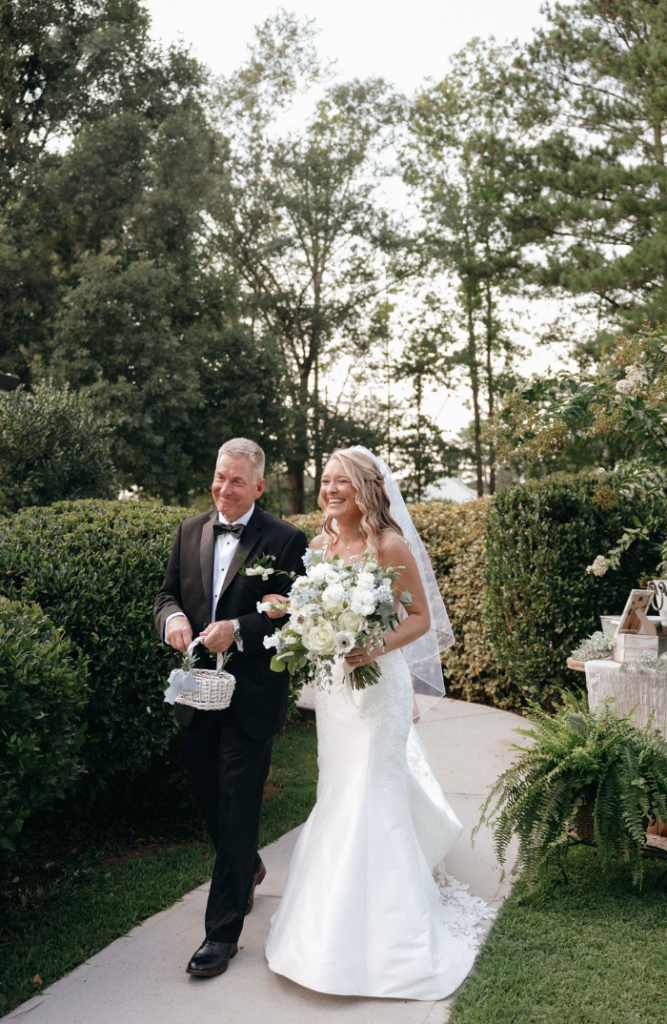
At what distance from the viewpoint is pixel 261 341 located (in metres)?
26.1

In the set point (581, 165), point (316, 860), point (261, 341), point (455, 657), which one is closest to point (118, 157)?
point (261, 341)

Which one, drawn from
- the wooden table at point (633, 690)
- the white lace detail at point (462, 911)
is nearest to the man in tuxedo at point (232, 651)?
the white lace detail at point (462, 911)

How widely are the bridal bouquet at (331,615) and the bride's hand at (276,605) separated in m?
0.04

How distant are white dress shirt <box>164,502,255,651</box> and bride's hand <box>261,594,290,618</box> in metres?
0.26

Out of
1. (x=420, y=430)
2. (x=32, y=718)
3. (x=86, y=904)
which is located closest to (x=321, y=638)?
(x=32, y=718)

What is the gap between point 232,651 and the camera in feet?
12.2

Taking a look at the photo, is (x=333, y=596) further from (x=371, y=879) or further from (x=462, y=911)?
(x=462, y=911)

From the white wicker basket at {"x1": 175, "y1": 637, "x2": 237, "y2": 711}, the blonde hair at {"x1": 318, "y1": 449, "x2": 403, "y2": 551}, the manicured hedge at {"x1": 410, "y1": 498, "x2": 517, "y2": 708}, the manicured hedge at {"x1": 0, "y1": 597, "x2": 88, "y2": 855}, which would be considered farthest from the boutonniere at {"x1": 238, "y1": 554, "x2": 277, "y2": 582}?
the manicured hedge at {"x1": 410, "y1": 498, "x2": 517, "y2": 708}

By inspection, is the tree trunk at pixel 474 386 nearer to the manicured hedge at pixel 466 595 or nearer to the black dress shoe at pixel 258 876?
the manicured hedge at pixel 466 595

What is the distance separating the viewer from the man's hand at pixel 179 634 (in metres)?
3.64

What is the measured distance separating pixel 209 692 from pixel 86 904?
161 cm

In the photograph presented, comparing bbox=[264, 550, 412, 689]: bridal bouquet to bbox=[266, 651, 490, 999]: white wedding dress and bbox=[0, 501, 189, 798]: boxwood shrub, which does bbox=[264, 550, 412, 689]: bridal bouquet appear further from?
bbox=[0, 501, 189, 798]: boxwood shrub

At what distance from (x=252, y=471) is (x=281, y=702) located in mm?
1090

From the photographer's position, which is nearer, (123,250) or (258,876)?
(258,876)
